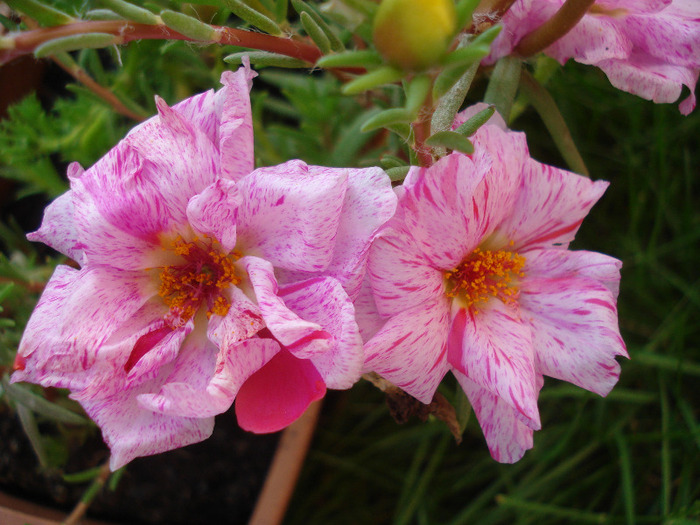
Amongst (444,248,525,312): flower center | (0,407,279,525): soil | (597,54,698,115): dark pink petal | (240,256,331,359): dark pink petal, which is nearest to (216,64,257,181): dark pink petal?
(240,256,331,359): dark pink petal

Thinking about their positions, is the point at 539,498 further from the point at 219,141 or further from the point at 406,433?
the point at 219,141

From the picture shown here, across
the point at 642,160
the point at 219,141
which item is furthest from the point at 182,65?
the point at 642,160

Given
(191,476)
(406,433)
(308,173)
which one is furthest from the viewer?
(406,433)

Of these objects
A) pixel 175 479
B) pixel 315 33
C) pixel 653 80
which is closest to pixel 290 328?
pixel 315 33

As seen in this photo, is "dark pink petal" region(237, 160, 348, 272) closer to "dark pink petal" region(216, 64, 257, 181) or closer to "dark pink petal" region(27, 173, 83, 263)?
"dark pink petal" region(216, 64, 257, 181)

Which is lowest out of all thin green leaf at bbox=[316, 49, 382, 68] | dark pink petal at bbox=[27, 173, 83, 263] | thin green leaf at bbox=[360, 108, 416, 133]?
dark pink petal at bbox=[27, 173, 83, 263]

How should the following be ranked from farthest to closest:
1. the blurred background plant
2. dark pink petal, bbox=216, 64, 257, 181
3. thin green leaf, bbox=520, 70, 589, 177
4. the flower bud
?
the blurred background plant → thin green leaf, bbox=520, 70, 589, 177 → dark pink petal, bbox=216, 64, 257, 181 → the flower bud
